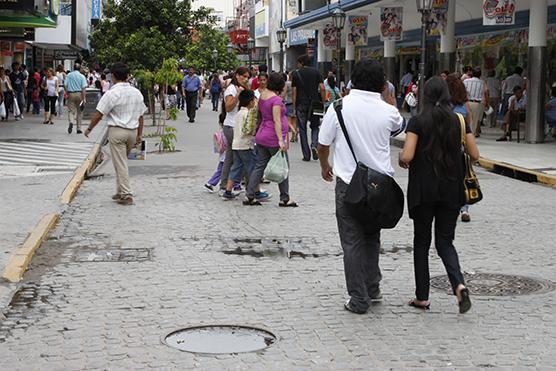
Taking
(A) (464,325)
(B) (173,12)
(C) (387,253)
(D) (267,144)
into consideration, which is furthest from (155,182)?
(B) (173,12)

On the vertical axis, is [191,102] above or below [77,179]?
above

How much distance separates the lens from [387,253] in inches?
374

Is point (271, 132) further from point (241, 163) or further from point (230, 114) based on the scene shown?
point (230, 114)

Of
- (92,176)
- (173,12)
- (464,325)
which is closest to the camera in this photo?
(464,325)

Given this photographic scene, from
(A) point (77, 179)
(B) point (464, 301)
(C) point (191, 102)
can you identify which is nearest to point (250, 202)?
(A) point (77, 179)

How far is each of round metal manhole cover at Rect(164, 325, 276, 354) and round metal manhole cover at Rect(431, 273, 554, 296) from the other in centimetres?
196

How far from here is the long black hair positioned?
6883 millimetres

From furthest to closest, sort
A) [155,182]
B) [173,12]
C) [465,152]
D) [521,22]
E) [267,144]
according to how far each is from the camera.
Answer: [173,12]
[521,22]
[155,182]
[267,144]
[465,152]

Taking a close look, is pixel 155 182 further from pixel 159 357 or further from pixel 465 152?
pixel 159 357

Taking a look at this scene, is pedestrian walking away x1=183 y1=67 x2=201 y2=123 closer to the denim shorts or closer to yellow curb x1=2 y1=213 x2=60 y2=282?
the denim shorts

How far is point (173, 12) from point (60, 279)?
30194 mm

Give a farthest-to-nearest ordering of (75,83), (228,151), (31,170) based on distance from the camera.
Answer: (75,83) → (31,170) → (228,151)

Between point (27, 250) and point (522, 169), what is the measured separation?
34.8 ft

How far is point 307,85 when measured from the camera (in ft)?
63.0
